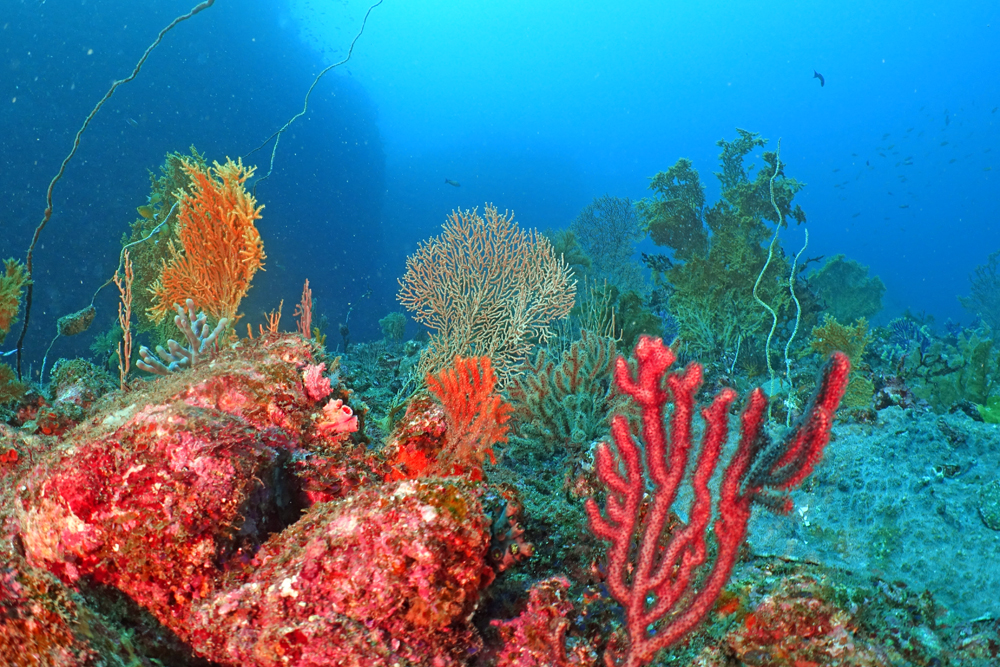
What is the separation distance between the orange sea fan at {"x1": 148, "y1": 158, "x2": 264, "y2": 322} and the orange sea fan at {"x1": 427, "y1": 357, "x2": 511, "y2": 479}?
11.2 ft

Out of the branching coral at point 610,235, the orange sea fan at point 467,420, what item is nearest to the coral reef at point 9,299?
the orange sea fan at point 467,420

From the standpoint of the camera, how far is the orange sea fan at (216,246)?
5.32 metres

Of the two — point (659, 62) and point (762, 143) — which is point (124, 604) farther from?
point (659, 62)

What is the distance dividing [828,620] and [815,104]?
138 m

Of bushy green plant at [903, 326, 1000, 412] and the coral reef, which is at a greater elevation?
bushy green plant at [903, 326, 1000, 412]

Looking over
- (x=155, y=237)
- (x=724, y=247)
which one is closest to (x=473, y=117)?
(x=155, y=237)

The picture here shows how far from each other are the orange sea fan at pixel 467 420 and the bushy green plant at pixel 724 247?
6560mm

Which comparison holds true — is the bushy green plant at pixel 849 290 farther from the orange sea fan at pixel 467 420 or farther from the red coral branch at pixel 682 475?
the red coral branch at pixel 682 475

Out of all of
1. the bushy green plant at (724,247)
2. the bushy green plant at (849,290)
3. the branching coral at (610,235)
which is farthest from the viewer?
the branching coral at (610,235)

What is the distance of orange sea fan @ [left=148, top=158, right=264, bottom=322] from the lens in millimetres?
5316

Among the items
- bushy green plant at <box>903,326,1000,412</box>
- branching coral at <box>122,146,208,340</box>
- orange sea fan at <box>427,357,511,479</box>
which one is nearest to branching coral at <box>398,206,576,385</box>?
orange sea fan at <box>427,357,511,479</box>

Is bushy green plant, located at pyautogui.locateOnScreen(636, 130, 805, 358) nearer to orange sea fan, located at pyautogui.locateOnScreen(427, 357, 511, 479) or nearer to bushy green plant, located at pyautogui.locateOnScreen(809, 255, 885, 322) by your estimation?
bushy green plant, located at pyautogui.locateOnScreen(809, 255, 885, 322)

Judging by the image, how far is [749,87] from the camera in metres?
104

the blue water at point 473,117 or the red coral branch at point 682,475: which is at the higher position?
the blue water at point 473,117
